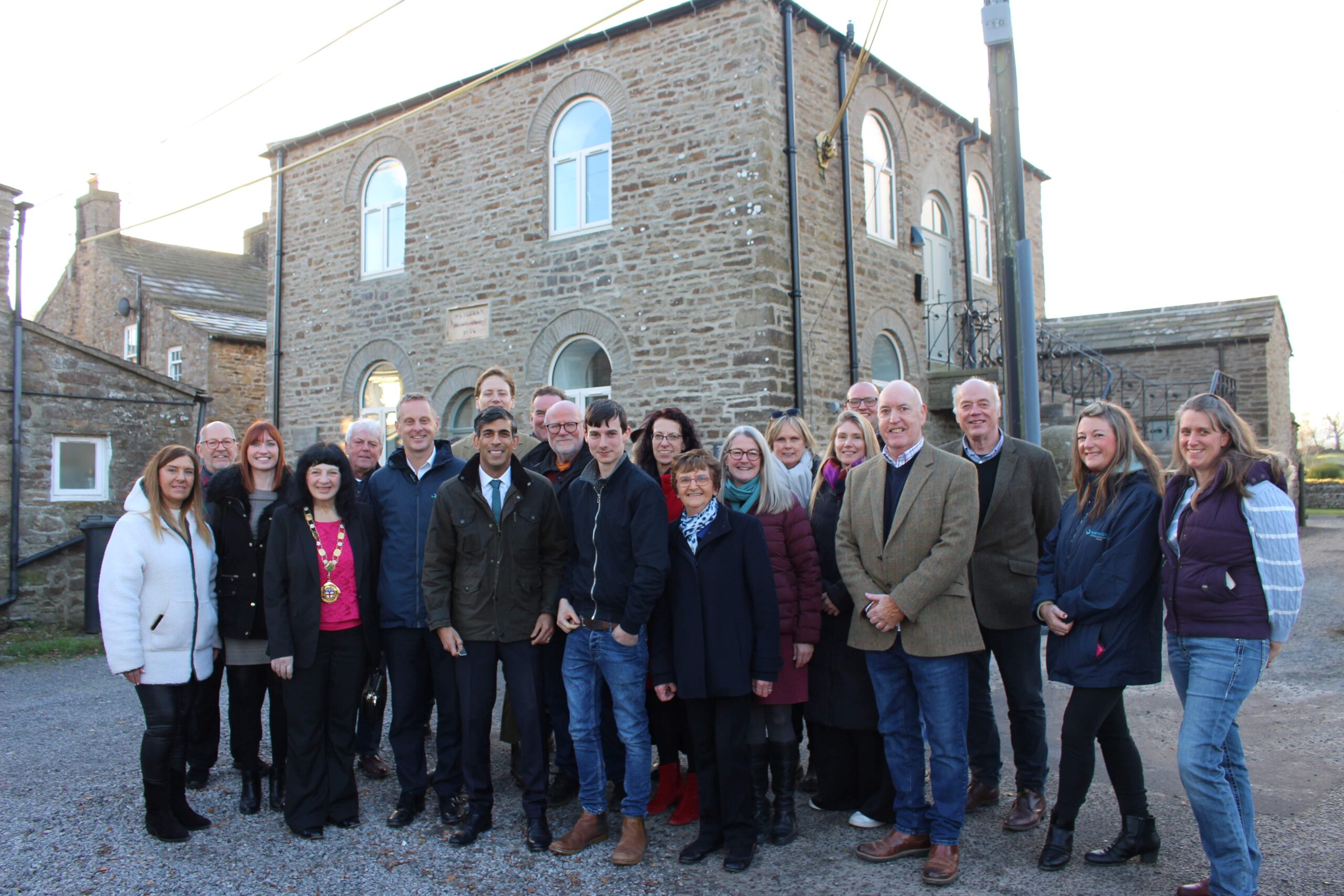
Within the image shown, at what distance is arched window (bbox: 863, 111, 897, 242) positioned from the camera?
492 inches

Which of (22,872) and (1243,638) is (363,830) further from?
(1243,638)

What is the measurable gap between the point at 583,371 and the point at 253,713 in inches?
308

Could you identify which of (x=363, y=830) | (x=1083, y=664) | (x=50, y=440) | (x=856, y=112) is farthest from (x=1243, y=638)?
(x=50, y=440)

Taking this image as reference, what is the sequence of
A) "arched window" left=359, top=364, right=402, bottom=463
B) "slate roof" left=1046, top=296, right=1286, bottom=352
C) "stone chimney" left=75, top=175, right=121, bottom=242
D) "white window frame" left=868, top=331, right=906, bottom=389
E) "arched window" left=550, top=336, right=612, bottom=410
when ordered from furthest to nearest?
"stone chimney" left=75, top=175, right=121, bottom=242
"slate roof" left=1046, top=296, right=1286, bottom=352
"arched window" left=359, top=364, right=402, bottom=463
"white window frame" left=868, top=331, right=906, bottom=389
"arched window" left=550, top=336, right=612, bottom=410

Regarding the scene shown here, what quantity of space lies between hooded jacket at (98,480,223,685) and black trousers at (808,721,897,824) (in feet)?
10.2

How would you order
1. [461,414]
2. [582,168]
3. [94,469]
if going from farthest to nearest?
[461,414], [582,168], [94,469]

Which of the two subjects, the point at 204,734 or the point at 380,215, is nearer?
the point at 204,734

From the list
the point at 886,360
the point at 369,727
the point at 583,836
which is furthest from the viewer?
the point at 886,360

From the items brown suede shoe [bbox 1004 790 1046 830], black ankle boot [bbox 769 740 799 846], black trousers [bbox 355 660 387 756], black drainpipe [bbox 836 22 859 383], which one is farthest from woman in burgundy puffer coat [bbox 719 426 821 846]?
black drainpipe [bbox 836 22 859 383]

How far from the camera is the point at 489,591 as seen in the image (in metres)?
Result: 4.34

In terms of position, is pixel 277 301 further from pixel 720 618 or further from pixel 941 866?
pixel 941 866

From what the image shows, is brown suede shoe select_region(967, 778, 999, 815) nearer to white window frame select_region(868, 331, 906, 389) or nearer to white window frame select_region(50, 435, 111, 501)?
white window frame select_region(868, 331, 906, 389)

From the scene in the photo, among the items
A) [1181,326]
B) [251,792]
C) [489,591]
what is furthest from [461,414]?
[1181,326]

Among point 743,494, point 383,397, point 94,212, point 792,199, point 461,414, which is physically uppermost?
point 94,212
